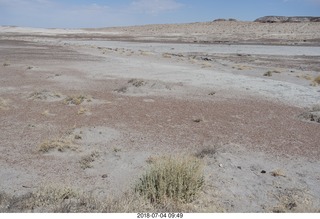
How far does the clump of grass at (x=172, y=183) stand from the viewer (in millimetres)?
6355

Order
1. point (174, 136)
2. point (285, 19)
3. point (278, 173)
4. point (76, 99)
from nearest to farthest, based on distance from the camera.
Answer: point (278, 173), point (174, 136), point (76, 99), point (285, 19)

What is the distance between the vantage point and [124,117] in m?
13.1

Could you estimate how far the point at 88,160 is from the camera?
28.4ft

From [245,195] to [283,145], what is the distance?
12.4ft

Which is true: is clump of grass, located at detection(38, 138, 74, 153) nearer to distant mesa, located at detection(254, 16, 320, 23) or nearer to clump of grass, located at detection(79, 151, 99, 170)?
clump of grass, located at detection(79, 151, 99, 170)

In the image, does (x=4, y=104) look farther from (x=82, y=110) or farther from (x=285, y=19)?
(x=285, y=19)

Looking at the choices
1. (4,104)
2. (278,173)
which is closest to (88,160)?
(278,173)

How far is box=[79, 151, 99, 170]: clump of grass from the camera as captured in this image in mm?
8312

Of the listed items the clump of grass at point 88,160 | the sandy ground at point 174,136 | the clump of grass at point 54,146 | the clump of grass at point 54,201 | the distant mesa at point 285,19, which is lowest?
the sandy ground at point 174,136

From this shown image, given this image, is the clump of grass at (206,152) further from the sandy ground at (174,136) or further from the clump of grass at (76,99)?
the clump of grass at (76,99)

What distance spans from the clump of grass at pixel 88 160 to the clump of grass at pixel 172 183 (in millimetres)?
1919

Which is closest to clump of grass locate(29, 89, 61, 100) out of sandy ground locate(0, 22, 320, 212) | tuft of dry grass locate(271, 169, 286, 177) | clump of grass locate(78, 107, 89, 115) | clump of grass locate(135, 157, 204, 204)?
sandy ground locate(0, 22, 320, 212)

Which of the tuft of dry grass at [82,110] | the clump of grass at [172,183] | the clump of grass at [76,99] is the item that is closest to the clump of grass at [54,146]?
the clump of grass at [172,183]

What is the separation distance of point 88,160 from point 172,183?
9.47ft
